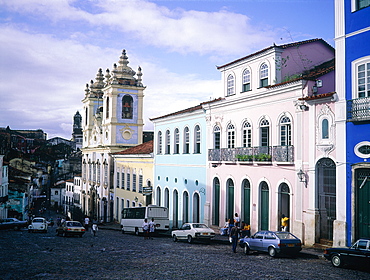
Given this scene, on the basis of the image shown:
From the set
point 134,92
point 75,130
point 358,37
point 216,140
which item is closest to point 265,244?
point 358,37

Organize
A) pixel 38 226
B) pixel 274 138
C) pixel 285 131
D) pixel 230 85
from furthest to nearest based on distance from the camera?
pixel 38 226 → pixel 230 85 → pixel 274 138 → pixel 285 131

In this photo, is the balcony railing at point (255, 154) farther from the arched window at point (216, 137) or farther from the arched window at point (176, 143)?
the arched window at point (176, 143)

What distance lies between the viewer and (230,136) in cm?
2752

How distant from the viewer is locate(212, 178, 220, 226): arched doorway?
94.2 feet

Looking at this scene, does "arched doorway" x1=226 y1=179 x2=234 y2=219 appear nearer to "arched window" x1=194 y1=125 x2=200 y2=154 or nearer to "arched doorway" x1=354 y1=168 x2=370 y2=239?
"arched window" x1=194 y1=125 x2=200 y2=154

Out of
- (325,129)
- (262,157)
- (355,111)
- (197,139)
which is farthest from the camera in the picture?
(197,139)

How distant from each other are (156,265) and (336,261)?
20.9ft

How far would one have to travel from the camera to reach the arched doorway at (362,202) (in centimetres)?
1780

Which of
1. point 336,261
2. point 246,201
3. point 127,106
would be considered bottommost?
point 336,261

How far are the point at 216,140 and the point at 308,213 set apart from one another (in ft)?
32.8

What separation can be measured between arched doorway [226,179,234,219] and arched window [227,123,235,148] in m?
2.28

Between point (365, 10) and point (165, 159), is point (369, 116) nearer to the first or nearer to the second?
point (365, 10)

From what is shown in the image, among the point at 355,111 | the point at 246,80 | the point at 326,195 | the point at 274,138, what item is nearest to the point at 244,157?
the point at 274,138

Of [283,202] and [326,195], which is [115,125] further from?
[326,195]
